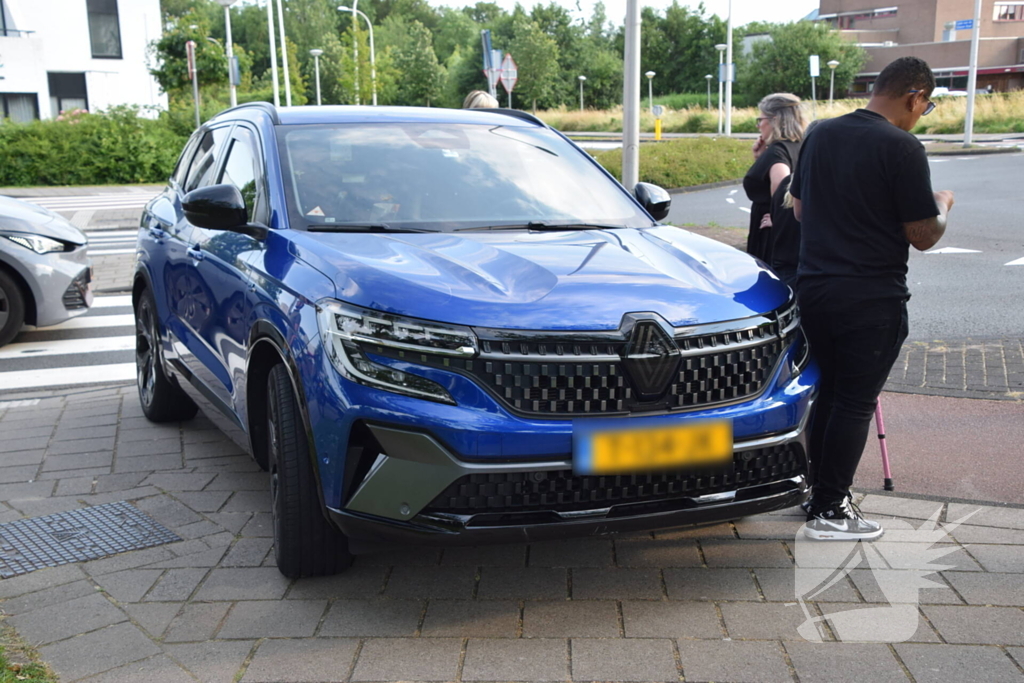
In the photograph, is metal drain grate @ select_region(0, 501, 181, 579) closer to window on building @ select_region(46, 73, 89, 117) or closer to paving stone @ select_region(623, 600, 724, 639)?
paving stone @ select_region(623, 600, 724, 639)

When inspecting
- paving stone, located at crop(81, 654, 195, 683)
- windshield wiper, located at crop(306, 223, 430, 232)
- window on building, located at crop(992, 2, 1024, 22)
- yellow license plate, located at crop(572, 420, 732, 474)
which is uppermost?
window on building, located at crop(992, 2, 1024, 22)

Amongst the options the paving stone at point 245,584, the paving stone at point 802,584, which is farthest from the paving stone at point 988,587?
the paving stone at point 245,584

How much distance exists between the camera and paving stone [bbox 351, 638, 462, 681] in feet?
10.0

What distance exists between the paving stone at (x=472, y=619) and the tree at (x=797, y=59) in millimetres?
74328

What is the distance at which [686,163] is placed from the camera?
77.9 feet

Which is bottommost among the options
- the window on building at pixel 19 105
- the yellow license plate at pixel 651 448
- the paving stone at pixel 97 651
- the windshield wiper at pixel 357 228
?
the paving stone at pixel 97 651

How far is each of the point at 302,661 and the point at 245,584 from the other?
2.19 ft

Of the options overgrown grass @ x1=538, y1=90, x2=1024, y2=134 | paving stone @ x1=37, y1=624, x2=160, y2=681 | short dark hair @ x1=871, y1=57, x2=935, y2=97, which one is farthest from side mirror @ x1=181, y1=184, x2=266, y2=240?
overgrown grass @ x1=538, y1=90, x2=1024, y2=134

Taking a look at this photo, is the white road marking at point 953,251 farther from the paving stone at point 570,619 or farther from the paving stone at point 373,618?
the paving stone at point 373,618

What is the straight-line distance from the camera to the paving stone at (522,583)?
361 centimetres

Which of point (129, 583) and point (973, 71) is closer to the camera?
point (129, 583)

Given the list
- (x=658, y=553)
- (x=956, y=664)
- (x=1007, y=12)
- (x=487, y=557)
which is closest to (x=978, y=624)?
(x=956, y=664)

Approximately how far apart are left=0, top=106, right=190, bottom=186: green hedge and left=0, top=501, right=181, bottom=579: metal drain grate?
23.0m

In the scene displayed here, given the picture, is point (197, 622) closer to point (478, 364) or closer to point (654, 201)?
point (478, 364)
